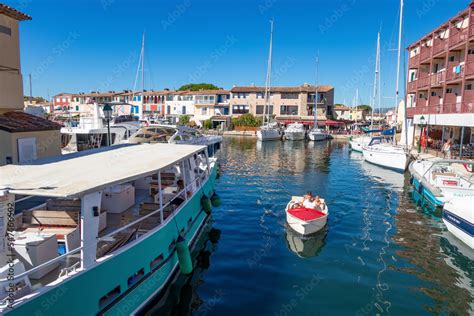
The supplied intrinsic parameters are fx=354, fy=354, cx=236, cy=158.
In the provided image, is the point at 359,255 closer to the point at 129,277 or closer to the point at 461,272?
the point at 461,272

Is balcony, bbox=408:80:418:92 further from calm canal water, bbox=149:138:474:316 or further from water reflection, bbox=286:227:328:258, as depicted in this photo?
water reflection, bbox=286:227:328:258

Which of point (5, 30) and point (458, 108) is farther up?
point (5, 30)

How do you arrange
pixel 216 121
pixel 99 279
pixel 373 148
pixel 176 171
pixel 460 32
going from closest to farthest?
1. pixel 99 279
2. pixel 176 171
3. pixel 460 32
4. pixel 373 148
5. pixel 216 121

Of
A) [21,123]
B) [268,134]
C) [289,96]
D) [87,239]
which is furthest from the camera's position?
[289,96]

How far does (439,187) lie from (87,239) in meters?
18.9

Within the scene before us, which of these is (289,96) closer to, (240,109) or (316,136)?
(240,109)

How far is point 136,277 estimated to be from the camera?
8.81 m

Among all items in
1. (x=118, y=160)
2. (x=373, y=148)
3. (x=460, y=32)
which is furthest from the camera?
(x=373, y=148)

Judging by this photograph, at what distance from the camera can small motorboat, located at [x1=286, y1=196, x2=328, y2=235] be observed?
1462 centimetres

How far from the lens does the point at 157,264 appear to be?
977 cm

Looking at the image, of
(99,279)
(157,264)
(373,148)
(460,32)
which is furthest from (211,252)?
(460,32)

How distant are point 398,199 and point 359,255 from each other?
10630 mm

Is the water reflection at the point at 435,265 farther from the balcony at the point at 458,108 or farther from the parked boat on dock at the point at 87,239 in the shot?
the balcony at the point at 458,108

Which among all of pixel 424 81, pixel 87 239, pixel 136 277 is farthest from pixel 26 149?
pixel 424 81
